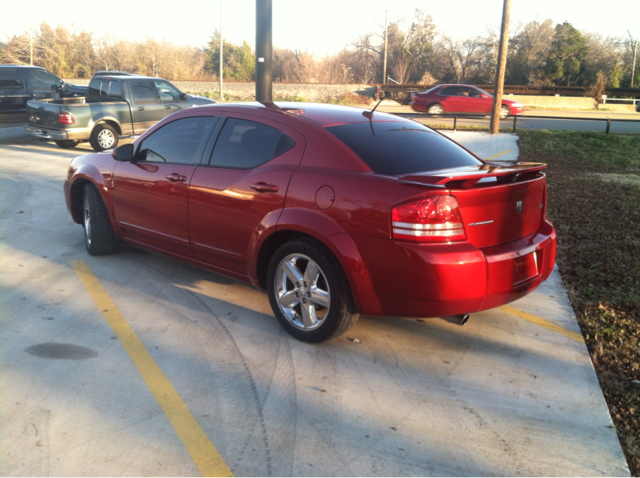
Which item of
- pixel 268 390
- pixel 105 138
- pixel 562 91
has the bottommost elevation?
pixel 268 390

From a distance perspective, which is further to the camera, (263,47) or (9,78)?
(9,78)

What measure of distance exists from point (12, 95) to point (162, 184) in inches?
568

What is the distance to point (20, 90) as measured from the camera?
16.9 metres

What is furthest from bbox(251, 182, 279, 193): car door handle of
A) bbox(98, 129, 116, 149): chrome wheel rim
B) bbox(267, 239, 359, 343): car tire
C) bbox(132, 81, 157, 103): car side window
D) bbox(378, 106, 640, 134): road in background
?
bbox(378, 106, 640, 134): road in background

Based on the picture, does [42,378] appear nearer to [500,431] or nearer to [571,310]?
[500,431]

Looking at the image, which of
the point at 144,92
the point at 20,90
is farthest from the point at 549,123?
the point at 20,90

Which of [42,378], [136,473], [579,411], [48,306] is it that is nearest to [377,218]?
[579,411]

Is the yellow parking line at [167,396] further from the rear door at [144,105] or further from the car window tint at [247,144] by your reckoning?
the rear door at [144,105]

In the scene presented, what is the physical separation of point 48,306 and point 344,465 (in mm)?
3177

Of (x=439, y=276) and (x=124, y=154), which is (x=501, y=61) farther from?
(x=439, y=276)

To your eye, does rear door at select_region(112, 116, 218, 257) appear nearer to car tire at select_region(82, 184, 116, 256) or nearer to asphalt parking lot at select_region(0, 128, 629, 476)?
car tire at select_region(82, 184, 116, 256)

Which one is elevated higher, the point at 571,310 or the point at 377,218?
the point at 377,218

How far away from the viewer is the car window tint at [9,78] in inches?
654

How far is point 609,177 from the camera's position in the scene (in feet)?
39.3
